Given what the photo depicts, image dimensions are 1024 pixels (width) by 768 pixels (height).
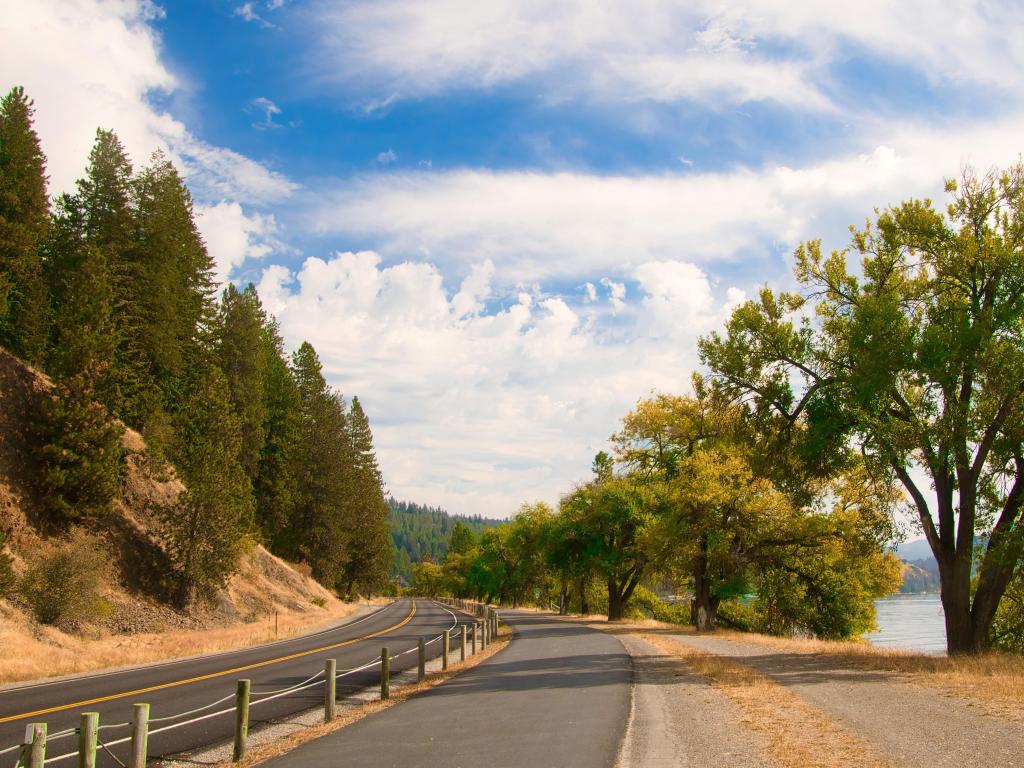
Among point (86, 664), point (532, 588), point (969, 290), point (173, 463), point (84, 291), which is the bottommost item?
point (532, 588)

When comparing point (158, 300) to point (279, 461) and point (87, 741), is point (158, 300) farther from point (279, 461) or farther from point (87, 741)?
point (87, 741)

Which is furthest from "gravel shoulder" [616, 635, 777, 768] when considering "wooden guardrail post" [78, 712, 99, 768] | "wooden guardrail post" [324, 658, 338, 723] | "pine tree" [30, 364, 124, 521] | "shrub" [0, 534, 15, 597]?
"pine tree" [30, 364, 124, 521]

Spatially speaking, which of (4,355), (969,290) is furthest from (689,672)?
(4,355)

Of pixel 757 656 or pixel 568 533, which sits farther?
pixel 568 533

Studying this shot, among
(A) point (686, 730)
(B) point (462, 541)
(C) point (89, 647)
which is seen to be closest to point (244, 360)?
(C) point (89, 647)

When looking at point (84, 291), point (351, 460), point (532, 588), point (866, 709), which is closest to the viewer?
point (866, 709)

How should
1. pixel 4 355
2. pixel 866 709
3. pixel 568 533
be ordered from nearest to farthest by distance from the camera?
pixel 866 709 → pixel 4 355 → pixel 568 533

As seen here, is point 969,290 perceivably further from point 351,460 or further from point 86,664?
point 351,460

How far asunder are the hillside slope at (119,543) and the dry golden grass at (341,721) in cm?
1330

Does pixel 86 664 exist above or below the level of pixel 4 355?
below

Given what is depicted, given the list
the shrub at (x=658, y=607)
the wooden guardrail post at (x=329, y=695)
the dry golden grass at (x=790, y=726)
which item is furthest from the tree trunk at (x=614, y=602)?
the wooden guardrail post at (x=329, y=695)

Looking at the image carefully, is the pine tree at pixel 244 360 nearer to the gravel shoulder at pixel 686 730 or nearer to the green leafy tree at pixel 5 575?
the green leafy tree at pixel 5 575

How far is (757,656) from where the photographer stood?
64.0 feet

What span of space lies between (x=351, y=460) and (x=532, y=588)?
1313 inches
